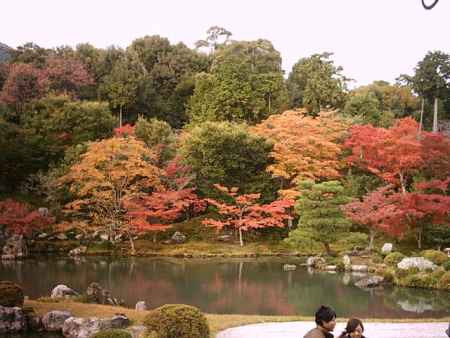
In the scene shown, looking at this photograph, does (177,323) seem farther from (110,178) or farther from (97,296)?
(110,178)

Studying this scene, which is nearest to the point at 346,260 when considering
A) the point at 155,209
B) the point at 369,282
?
the point at 369,282

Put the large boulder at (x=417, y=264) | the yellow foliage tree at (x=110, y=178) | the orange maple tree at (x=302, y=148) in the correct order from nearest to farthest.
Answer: the large boulder at (x=417, y=264) < the yellow foliage tree at (x=110, y=178) < the orange maple tree at (x=302, y=148)

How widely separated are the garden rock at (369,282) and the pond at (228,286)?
319mm

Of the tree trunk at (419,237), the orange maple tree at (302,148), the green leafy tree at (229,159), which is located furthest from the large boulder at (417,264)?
the green leafy tree at (229,159)

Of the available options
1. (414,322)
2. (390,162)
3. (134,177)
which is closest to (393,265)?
(390,162)

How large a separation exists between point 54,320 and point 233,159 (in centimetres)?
1799

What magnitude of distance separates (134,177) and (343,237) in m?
11.1

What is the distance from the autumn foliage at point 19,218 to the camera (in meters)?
25.1

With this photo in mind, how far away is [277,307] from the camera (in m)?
15.7

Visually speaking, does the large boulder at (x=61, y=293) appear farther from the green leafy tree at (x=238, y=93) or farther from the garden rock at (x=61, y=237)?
the green leafy tree at (x=238, y=93)

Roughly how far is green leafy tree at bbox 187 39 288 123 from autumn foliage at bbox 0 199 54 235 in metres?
13.9

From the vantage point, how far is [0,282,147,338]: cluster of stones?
37.6 feet

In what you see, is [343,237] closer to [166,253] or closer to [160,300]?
[166,253]

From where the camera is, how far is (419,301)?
16.7 metres
